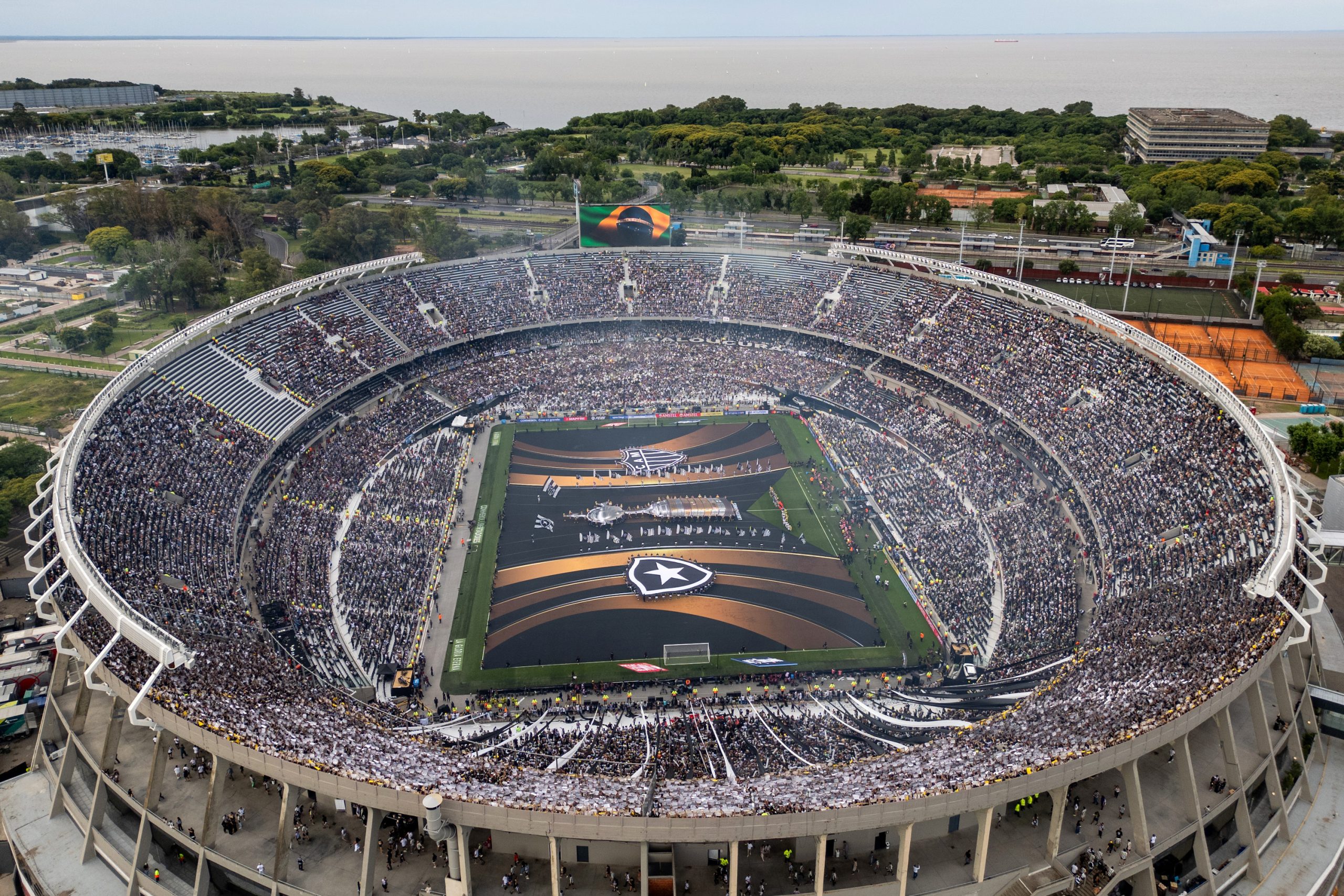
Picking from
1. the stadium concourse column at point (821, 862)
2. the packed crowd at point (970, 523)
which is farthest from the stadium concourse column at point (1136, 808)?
the packed crowd at point (970, 523)

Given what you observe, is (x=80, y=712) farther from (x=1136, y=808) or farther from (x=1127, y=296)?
(x=1127, y=296)

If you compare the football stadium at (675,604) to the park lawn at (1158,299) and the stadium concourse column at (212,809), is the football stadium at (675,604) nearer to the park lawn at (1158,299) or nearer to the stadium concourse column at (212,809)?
the stadium concourse column at (212,809)

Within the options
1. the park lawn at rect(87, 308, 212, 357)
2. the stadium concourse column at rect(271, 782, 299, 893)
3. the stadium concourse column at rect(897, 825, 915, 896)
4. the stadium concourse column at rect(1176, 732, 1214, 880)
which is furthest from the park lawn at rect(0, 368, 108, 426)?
the stadium concourse column at rect(1176, 732, 1214, 880)

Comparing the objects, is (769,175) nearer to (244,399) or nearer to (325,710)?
(244,399)

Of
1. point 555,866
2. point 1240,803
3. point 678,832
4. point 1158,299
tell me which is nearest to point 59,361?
point 555,866

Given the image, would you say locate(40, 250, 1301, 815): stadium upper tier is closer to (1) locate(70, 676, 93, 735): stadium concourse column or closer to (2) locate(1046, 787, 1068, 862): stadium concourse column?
(2) locate(1046, 787, 1068, 862): stadium concourse column

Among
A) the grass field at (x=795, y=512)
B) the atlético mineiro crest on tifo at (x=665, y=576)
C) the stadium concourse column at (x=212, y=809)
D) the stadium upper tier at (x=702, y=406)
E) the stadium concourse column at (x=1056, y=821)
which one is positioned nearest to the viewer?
the stadium concourse column at (x=1056, y=821)
